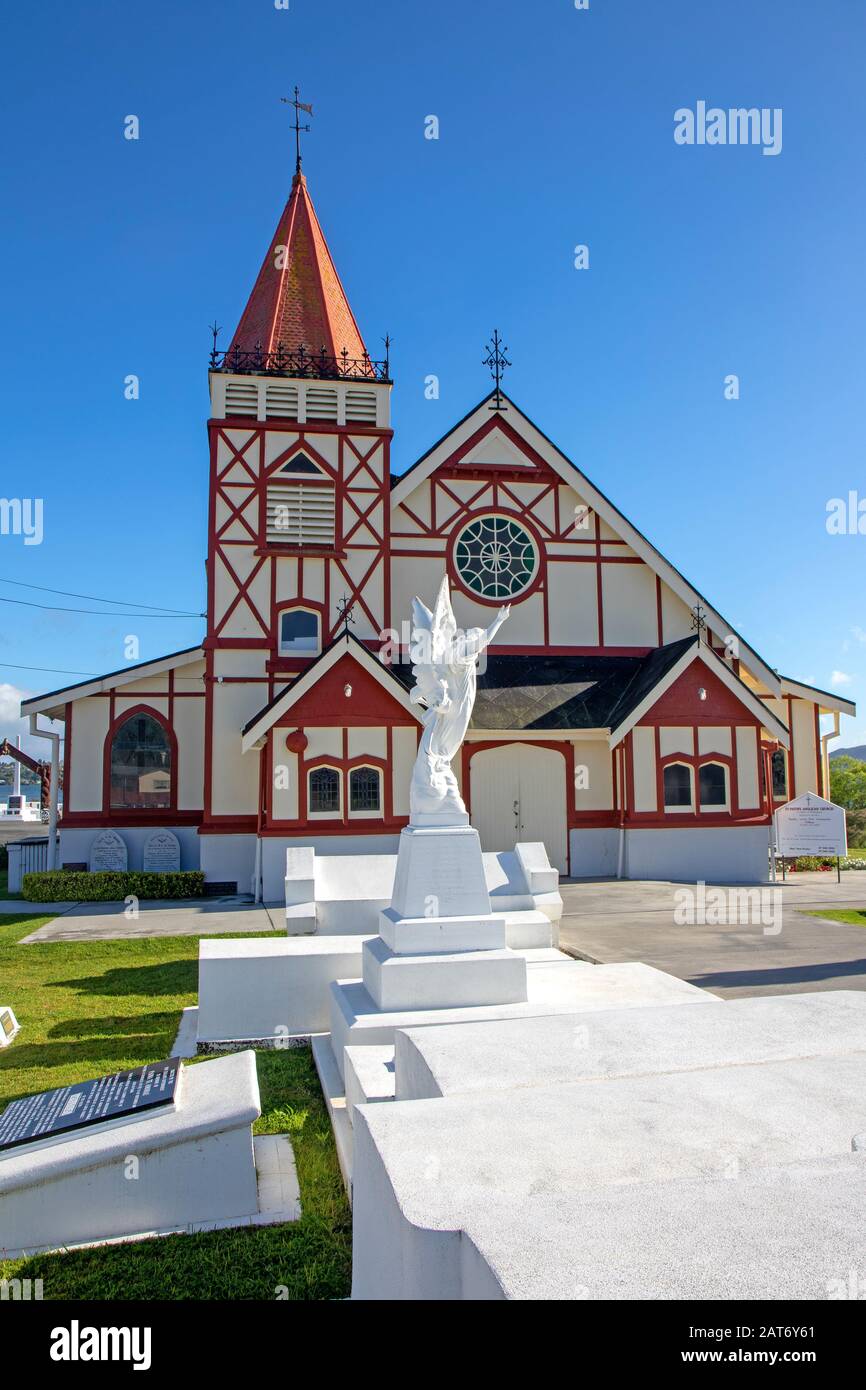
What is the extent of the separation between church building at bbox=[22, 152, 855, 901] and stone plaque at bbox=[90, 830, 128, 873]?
1.06 ft

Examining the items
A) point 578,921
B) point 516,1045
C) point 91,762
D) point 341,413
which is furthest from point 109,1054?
point 341,413

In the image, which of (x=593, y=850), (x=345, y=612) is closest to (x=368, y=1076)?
(x=345, y=612)

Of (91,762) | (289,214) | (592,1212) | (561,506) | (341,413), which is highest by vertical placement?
(289,214)

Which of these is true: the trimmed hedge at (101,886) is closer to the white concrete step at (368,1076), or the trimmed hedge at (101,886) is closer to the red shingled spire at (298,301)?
the red shingled spire at (298,301)

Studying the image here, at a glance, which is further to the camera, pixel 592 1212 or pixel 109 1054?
pixel 109 1054

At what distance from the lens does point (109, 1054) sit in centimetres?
830

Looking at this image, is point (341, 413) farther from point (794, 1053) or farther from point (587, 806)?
point (794, 1053)

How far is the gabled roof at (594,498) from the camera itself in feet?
81.0

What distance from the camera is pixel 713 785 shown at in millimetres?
22453

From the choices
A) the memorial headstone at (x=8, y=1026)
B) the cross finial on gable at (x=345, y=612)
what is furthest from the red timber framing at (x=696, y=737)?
the memorial headstone at (x=8, y=1026)

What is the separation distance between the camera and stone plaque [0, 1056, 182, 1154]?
525 cm

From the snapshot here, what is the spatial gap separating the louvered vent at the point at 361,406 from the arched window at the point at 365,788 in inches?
373
